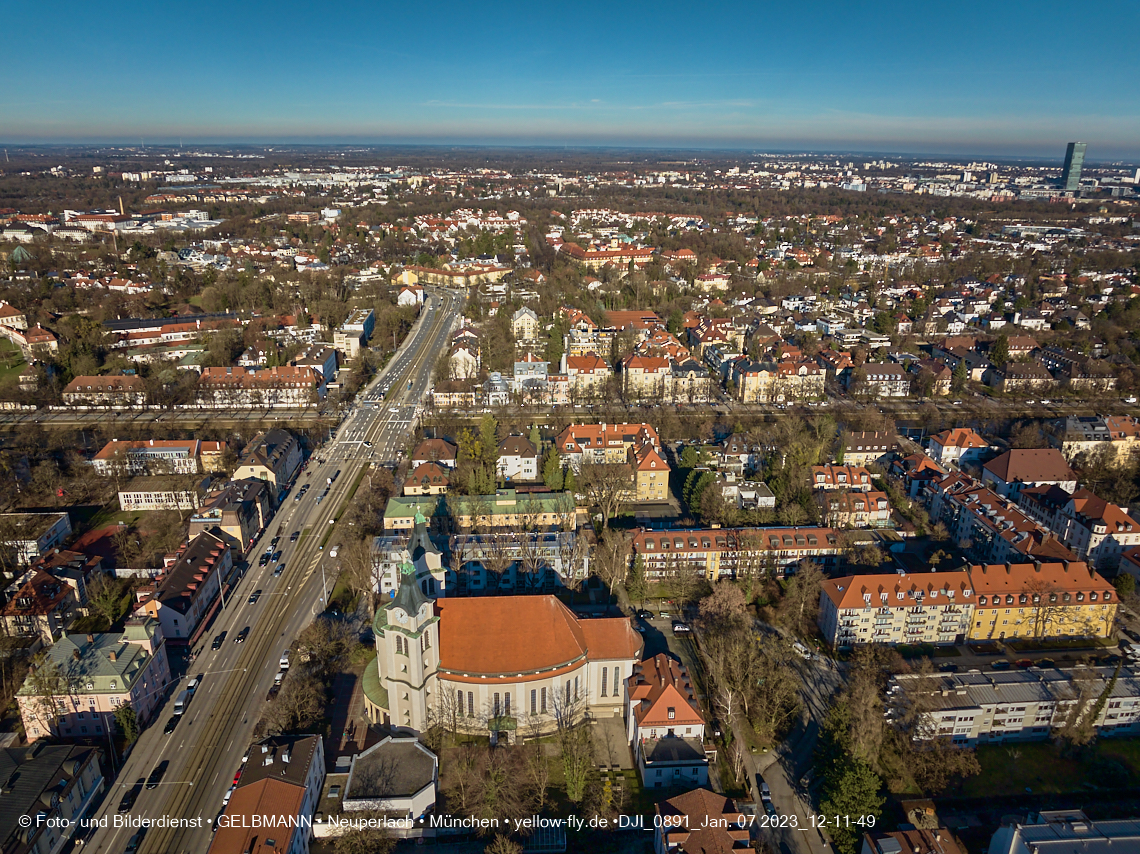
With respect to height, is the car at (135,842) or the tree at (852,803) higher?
the tree at (852,803)

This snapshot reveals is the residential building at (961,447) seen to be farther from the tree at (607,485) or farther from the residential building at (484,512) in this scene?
the residential building at (484,512)

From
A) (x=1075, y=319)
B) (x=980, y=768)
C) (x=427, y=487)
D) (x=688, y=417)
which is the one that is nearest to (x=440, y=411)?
(x=427, y=487)

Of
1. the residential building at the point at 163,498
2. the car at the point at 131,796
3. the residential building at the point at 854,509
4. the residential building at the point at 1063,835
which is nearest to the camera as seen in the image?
the residential building at the point at 1063,835

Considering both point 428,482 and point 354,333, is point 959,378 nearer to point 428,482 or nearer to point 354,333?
point 428,482

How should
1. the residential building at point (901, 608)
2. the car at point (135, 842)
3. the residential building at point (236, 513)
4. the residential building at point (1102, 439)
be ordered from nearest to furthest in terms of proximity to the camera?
the car at point (135, 842), the residential building at point (901, 608), the residential building at point (236, 513), the residential building at point (1102, 439)

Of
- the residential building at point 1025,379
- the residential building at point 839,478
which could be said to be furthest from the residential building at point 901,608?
the residential building at point 1025,379

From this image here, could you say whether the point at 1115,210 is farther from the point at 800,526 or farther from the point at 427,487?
the point at 427,487

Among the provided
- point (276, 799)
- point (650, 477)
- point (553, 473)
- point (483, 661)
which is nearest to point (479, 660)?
point (483, 661)

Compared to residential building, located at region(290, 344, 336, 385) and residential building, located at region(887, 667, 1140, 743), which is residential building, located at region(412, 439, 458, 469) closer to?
residential building, located at region(290, 344, 336, 385)
